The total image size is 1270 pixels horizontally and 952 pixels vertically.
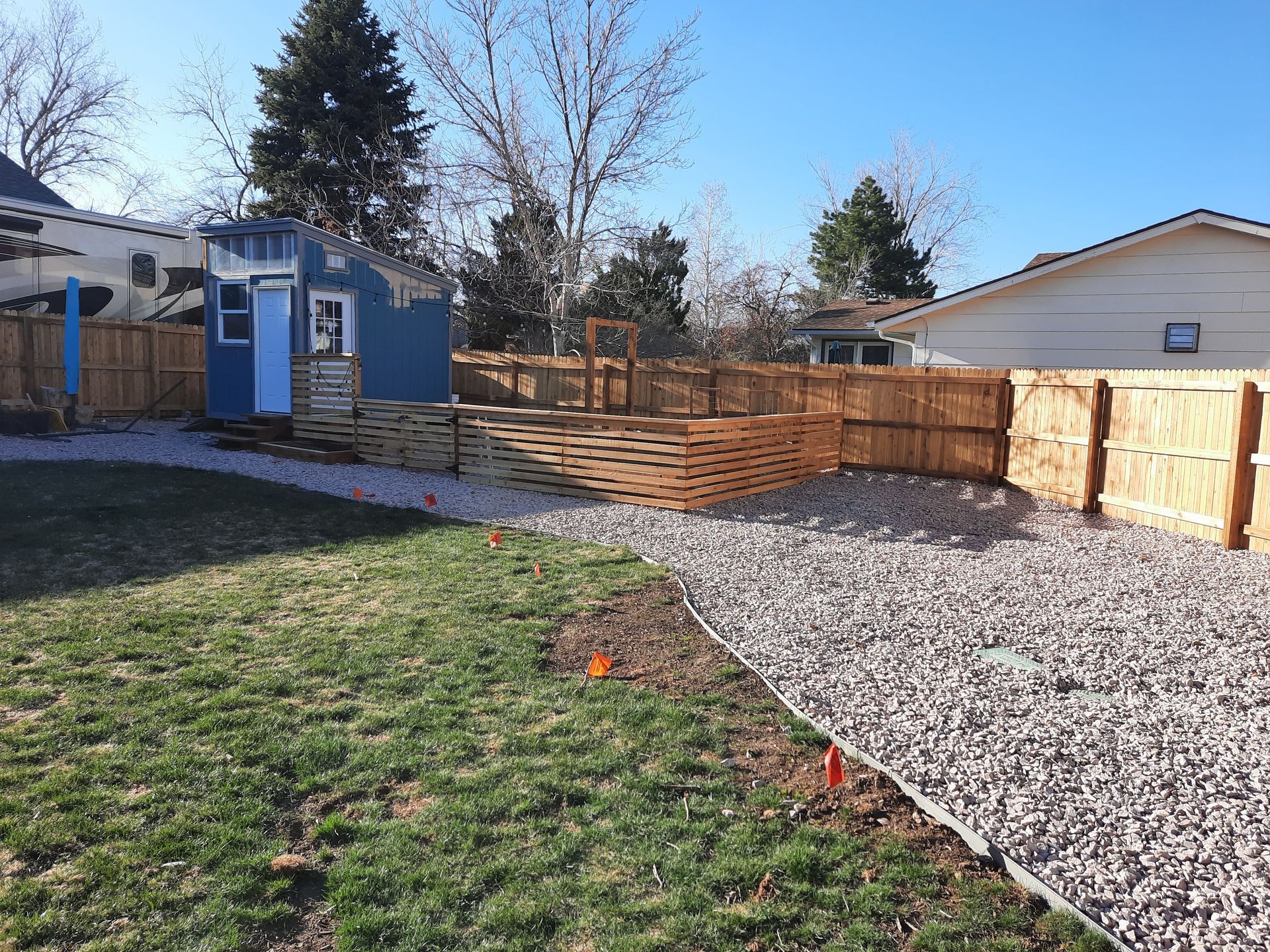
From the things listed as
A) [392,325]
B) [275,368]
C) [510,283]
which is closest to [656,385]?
[392,325]

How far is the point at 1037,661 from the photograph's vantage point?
16.1 ft

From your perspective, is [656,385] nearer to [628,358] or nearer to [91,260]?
[628,358]

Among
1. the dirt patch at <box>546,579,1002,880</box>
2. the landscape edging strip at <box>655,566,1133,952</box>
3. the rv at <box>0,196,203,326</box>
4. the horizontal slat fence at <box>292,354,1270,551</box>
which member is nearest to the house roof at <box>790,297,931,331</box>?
the horizontal slat fence at <box>292,354,1270,551</box>

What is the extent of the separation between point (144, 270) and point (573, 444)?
11.7 m

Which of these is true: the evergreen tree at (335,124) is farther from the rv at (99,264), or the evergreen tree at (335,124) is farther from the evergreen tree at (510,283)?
the rv at (99,264)

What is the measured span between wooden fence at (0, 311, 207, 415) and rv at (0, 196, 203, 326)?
773mm

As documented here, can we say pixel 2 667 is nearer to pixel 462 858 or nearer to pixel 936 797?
pixel 462 858

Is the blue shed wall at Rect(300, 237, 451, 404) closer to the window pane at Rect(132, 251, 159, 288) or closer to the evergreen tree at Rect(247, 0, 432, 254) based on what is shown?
the window pane at Rect(132, 251, 159, 288)

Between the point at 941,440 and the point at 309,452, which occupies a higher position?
the point at 941,440

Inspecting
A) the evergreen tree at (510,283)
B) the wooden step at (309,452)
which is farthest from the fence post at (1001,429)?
the evergreen tree at (510,283)

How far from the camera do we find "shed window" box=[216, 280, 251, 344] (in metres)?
14.2

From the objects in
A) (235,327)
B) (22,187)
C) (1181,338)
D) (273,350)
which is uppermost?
(22,187)

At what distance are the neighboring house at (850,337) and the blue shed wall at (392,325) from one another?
11364 millimetres

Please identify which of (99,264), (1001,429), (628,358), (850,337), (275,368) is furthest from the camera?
(850,337)
